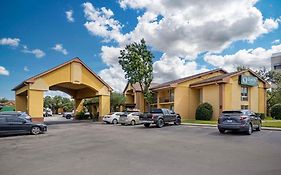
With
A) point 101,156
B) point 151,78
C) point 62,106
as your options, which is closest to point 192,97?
point 151,78

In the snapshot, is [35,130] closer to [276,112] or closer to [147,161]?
[147,161]

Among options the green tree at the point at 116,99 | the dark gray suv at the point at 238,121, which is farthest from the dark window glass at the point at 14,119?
the green tree at the point at 116,99

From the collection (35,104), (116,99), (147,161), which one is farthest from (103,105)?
(147,161)

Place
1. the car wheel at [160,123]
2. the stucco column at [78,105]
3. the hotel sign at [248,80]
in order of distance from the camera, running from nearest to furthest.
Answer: the car wheel at [160,123] → the hotel sign at [248,80] → the stucco column at [78,105]

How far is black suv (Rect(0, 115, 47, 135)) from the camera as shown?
18.2 metres

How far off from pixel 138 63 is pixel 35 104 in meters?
16.2

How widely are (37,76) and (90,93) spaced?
10.7m

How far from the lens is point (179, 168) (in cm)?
779

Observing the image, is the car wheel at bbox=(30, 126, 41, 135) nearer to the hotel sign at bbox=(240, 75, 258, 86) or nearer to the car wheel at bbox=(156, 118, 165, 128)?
the car wheel at bbox=(156, 118, 165, 128)

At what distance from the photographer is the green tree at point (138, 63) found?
39.5 meters

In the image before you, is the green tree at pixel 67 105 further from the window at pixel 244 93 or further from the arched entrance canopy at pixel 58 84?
the window at pixel 244 93

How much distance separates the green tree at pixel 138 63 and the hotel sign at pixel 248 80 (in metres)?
13.1

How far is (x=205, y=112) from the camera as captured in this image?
3334cm

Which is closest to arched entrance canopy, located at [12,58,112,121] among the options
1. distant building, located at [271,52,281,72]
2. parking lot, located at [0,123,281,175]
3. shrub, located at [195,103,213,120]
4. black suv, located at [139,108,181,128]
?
black suv, located at [139,108,181,128]
